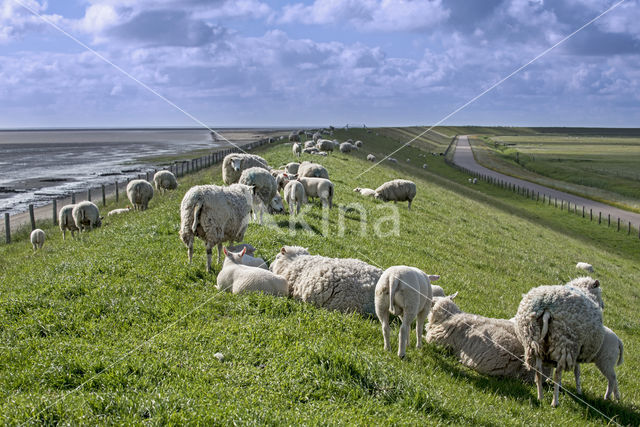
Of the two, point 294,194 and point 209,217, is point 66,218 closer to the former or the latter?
point 294,194

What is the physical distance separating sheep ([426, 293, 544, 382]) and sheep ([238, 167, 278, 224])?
26.0 feet

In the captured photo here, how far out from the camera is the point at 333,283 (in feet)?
30.0

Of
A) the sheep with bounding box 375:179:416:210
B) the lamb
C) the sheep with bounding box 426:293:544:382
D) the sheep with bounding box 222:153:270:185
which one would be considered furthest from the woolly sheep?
the sheep with bounding box 426:293:544:382

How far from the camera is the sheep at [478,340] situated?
24.5ft

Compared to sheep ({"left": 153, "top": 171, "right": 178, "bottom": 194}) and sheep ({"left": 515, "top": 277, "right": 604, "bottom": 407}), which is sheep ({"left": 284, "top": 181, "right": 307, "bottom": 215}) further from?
sheep ({"left": 153, "top": 171, "right": 178, "bottom": 194})

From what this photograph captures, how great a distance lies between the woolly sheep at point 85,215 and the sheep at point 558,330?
805 inches

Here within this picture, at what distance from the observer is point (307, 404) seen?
525 cm

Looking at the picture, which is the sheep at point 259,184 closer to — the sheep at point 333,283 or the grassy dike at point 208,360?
the grassy dike at point 208,360

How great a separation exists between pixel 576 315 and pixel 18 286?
392 inches

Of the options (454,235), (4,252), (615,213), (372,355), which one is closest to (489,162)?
(615,213)

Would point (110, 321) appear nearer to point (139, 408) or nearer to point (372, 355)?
point (139, 408)

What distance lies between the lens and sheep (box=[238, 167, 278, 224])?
15292 mm

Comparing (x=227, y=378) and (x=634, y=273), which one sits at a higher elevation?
(x=227, y=378)

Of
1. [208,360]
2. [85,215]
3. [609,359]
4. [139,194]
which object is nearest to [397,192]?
[139,194]
